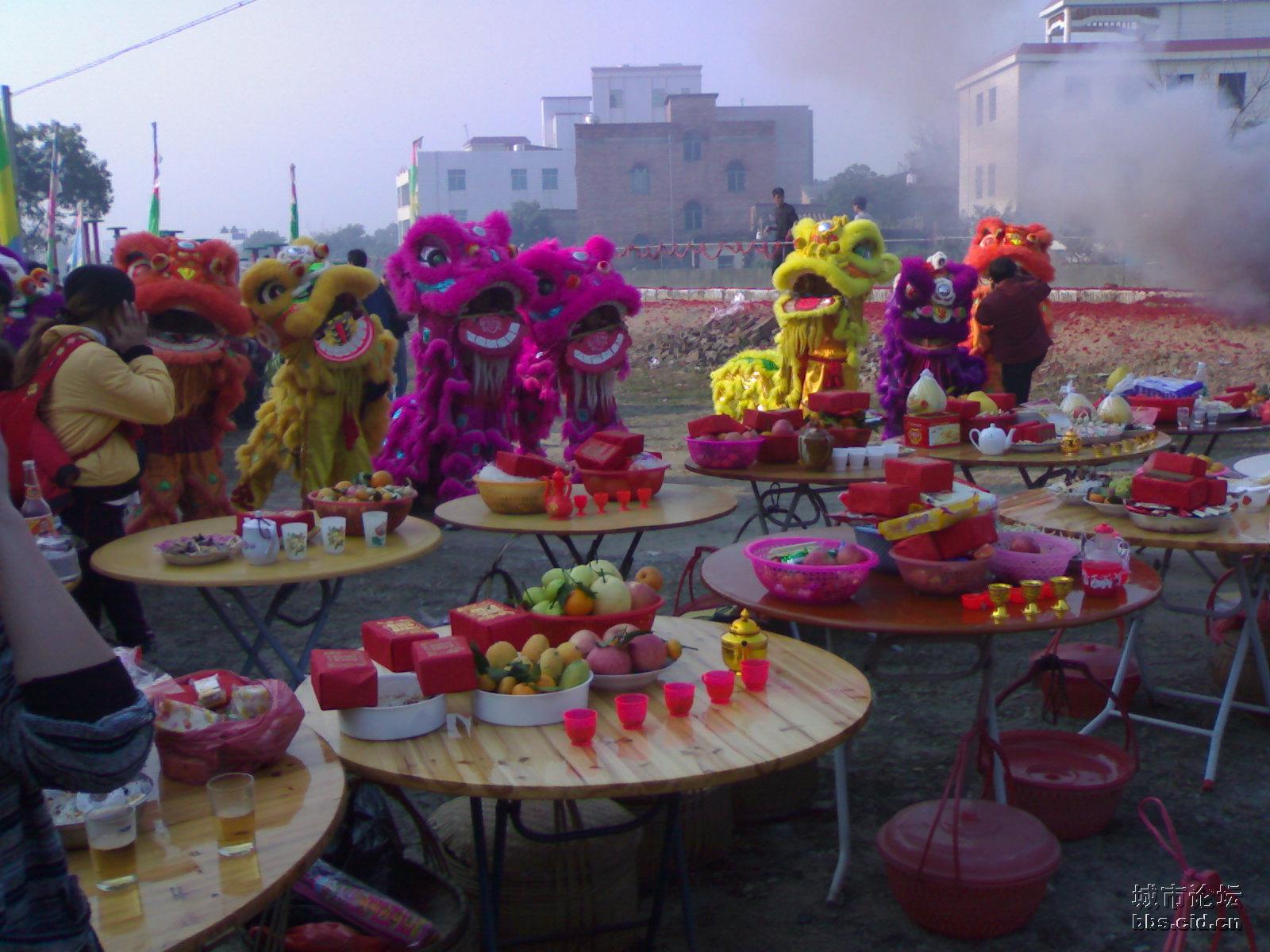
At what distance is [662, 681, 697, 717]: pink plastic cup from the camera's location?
215 cm

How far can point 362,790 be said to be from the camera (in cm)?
252

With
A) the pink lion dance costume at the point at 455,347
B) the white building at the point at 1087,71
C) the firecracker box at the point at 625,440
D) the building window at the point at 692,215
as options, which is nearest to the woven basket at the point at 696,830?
the firecracker box at the point at 625,440

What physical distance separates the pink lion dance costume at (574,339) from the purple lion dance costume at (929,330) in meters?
1.84

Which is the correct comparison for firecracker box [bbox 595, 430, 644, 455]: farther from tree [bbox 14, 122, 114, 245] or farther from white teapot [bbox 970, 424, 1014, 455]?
tree [bbox 14, 122, 114, 245]

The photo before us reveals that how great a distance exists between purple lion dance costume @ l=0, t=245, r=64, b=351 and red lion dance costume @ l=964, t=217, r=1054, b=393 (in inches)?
226

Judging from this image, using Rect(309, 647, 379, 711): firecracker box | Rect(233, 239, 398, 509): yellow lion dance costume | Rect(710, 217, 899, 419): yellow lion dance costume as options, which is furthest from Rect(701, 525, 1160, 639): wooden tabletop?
Rect(710, 217, 899, 419): yellow lion dance costume

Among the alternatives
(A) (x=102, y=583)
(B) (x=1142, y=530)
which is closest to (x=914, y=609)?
(B) (x=1142, y=530)

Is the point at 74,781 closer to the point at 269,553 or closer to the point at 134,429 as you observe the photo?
the point at 269,553

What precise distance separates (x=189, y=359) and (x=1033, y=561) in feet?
13.5

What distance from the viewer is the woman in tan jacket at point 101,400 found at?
409 cm

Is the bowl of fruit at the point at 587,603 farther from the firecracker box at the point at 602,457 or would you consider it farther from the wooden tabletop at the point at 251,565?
the firecracker box at the point at 602,457

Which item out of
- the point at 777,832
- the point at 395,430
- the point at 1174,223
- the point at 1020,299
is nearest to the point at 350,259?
the point at 395,430

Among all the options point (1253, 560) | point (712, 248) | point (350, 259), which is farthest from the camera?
point (712, 248)

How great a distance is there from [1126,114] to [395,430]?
41.3ft
